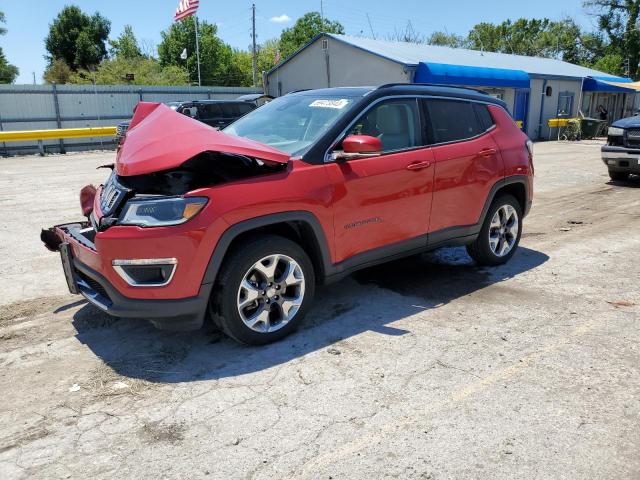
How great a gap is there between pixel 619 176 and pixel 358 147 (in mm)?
10129

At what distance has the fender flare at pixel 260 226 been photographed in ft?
11.0

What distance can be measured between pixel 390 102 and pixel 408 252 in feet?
4.22

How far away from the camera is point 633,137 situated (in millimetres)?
10359

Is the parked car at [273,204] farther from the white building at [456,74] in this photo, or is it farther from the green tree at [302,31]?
the green tree at [302,31]

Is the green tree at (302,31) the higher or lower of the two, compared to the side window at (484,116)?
higher

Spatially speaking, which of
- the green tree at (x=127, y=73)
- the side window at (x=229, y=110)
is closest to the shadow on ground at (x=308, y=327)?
the side window at (x=229, y=110)

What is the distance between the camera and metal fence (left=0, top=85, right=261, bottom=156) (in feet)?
69.2

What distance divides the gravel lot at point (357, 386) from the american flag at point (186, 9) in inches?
930

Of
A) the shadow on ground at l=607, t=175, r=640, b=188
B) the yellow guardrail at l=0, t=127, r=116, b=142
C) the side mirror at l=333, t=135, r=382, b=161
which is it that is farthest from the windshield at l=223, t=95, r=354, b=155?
the yellow guardrail at l=0, t=127, r=116, b=142

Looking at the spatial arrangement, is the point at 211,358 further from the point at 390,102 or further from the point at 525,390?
the point at 390,102

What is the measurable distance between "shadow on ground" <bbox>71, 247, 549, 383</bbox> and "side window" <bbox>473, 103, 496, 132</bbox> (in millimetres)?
1476

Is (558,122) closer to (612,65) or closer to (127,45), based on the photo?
(612,65)

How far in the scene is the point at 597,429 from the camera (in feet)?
9.12

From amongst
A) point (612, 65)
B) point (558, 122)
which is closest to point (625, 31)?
point (612, 65)
